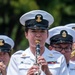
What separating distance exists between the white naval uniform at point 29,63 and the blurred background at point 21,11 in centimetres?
1728

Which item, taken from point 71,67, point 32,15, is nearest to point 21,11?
point 71,67

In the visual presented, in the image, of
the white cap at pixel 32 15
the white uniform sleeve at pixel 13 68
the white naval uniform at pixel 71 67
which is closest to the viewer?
the white uniform sleeve at pixel 13 68

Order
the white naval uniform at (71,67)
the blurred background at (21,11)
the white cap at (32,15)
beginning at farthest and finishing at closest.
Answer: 1. the blurred background at (21,11)
2. the white naval uniform at (71,67)
3. the white cap at (32,15)

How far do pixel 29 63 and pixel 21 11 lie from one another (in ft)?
59.7

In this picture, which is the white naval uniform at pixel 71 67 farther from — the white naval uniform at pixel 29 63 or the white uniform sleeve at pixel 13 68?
the white uniform sleeve at pixel 13 68

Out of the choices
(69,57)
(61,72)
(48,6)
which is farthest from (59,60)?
(48,6)

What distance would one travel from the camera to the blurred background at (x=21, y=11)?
29422 mm

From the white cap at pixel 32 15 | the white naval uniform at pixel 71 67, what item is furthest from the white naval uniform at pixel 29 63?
the white naval uniform at pixel 71 67

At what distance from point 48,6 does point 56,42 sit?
1792cm

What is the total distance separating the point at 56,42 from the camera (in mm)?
12734

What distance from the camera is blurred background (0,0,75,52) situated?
29422 millimetres

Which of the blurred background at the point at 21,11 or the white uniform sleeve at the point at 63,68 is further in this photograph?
the blurred background at the point at 21,11

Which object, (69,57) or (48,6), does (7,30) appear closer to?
(48,6)

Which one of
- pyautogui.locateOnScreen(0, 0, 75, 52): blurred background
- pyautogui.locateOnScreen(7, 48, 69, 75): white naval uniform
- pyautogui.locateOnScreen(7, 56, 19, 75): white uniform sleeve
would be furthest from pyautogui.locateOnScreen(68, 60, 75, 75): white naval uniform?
pyautogui.locateOnScreen(0, 0, 75, 52): blurred background
